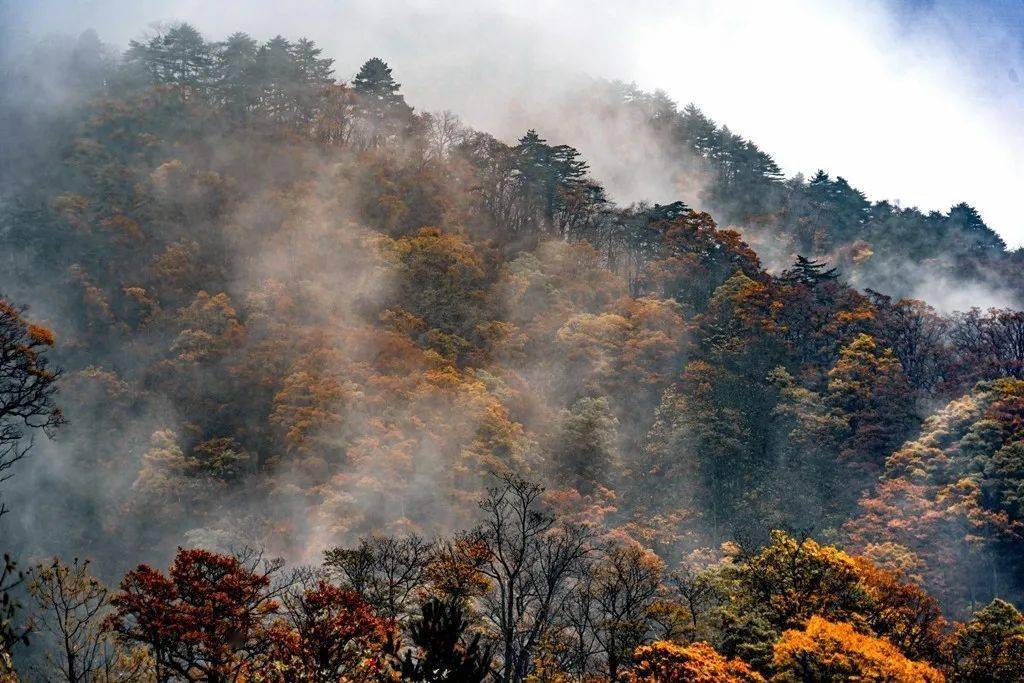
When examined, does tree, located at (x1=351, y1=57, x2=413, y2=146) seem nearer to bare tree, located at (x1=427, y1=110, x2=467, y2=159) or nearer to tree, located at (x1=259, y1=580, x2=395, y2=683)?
bare tree, located at (x1=427, y1=110, x2=467, y2=159)

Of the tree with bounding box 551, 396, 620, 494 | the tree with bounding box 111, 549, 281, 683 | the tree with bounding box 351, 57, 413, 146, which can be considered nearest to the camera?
the tree with bounding box 111, 549, 281, 683

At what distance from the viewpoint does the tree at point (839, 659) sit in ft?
97.4

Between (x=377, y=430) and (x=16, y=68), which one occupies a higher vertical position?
(x=16, y=68)

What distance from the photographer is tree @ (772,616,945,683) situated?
29.7 m

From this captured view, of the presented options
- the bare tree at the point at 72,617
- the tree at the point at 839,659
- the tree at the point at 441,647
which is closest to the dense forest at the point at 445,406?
the tree at the point at 839,659

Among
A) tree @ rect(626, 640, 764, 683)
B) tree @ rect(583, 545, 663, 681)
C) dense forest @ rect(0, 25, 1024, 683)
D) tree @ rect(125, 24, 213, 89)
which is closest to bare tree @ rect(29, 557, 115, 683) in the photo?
dense forest @ rect(0, 25, 1024, 683)

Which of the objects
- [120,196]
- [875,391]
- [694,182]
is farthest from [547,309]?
[694,182]

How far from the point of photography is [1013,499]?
52.8 m

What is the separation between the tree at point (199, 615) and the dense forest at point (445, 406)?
14 centimetres

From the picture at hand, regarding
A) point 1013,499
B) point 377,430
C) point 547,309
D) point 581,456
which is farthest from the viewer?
point 547,309

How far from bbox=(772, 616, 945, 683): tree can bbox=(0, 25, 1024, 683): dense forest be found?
119mm

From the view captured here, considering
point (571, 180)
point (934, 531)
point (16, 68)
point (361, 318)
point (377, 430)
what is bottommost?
point (934, 531)

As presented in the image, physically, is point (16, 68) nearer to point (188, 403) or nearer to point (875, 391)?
point (188, 403)

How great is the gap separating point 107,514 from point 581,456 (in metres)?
35.6
